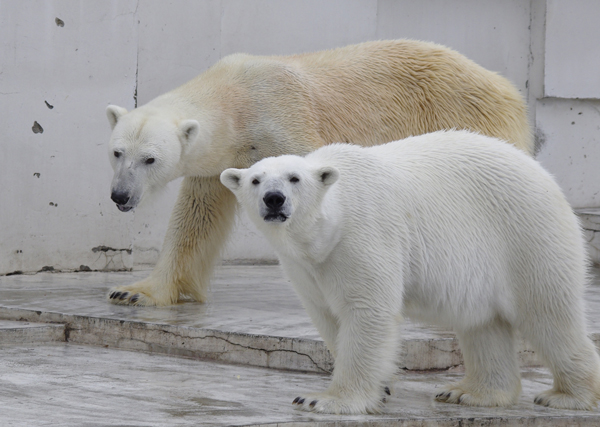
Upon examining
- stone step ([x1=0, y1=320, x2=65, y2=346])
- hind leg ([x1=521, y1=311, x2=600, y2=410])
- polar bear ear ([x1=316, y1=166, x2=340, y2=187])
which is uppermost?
polar bear ear ([x1=316, y1=166, x2=340, y2=187])

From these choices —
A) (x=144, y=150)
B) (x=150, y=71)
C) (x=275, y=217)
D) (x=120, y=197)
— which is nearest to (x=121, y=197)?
(x=120, y=197)

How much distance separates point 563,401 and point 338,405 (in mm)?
876

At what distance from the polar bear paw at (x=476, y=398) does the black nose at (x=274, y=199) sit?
3.62 feet

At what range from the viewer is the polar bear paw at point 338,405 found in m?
3.03

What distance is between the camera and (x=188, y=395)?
3.45 m

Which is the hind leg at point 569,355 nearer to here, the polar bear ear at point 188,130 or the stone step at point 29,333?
the polar bear ear at point 188,130

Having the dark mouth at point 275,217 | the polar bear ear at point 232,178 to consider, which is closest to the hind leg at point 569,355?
the dark mouth at point 275,217

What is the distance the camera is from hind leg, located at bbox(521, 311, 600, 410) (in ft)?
10.6

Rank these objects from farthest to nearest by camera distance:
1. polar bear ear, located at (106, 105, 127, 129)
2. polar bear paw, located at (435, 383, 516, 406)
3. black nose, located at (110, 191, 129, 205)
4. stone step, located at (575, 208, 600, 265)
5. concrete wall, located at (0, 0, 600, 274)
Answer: stone step, located at (575, 208, 600, 265) → concrete wall, located at (0, 0, 600, 274) → polar bear ear, located at (106, 105, 127, 129) → black nose, located at (110, 191, 129, 205) → polar bear paw, located at (435, 383, 516, 406)

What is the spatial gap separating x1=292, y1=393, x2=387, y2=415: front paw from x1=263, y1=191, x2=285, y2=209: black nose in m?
0.71

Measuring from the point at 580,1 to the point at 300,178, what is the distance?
6.54 metres

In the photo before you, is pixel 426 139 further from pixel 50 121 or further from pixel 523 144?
pixel 50 121

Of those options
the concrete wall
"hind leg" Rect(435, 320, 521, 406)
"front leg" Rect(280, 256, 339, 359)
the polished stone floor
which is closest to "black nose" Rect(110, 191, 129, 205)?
the polished stone floor

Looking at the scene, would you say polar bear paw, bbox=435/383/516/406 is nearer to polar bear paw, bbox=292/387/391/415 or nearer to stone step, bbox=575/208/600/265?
polar bear paw, bbox=292/387/391/415
